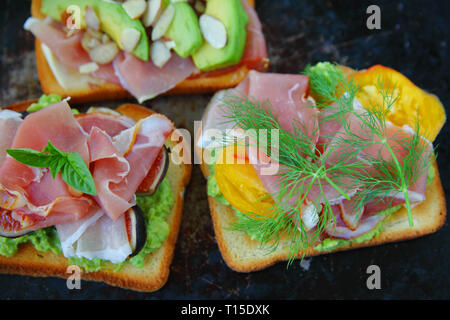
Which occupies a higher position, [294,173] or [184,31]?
[184,31]

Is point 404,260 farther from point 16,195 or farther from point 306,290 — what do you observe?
point 16,195

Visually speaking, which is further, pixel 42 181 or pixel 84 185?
pixel 42 181

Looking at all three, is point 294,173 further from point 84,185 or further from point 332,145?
point 84,185

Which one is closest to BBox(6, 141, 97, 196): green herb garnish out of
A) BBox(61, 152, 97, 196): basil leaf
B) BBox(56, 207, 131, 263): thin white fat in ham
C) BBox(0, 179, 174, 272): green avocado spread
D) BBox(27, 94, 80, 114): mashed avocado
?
BBox(61, 152, 97, 196): basil leaf

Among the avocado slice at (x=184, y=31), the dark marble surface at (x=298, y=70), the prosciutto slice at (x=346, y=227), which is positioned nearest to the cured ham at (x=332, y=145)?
the prosciutto slice at (x=346, y=227)

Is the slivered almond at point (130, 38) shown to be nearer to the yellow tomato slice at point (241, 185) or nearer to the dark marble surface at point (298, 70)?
the dark marble surface at point (298, 70)

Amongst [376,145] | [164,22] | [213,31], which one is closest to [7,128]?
[164,22]
